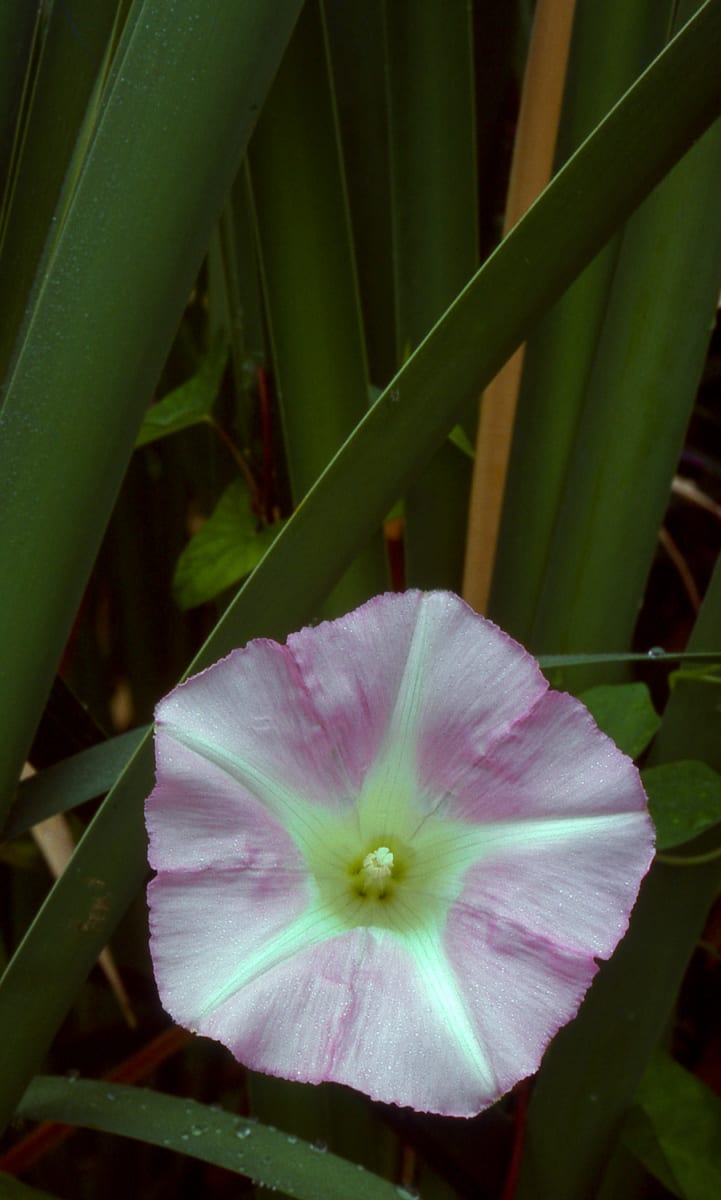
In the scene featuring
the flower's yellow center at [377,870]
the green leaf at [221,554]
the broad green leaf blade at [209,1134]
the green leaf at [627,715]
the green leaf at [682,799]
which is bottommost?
the broad green leaf blade at [209,1134]

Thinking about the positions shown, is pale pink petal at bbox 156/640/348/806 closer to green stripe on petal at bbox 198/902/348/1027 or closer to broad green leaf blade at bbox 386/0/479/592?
green stripe on petal at bbox 198/902/348/1027

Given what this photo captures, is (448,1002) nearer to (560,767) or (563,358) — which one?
(560,767)

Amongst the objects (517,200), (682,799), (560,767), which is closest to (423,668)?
(560,767)

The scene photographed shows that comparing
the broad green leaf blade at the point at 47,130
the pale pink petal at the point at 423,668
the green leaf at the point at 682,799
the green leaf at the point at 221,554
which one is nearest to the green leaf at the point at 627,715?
the green leaf at the point at 682,799

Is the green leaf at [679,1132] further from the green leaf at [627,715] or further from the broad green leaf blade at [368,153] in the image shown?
the broad green leaf blade at [368,153]

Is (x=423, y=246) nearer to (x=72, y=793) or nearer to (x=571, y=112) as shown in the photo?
(x=571, y=112)

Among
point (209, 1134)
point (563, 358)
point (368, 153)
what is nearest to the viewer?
point (209, 1134)

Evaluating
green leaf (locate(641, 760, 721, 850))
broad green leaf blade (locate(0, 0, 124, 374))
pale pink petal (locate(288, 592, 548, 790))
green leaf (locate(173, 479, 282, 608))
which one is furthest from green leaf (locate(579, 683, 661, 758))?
broad green leaf blade (locate(0, 0, 124, 374))
